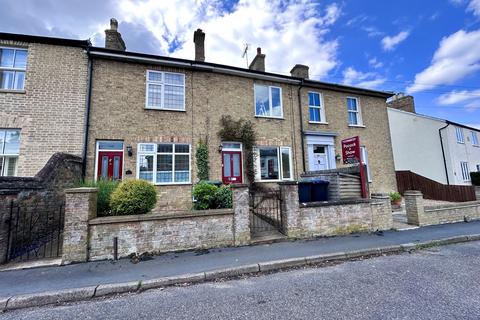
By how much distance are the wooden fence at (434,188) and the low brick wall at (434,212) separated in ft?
14.5

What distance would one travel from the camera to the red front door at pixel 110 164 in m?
9.38

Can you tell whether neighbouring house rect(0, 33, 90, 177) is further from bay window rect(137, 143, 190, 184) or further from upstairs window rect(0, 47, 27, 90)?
bay window rect(137, 143, 190, 184)

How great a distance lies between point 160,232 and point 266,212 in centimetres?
383

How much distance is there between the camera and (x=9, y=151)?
336 inches

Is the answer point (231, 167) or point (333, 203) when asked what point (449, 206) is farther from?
point (231, 167)

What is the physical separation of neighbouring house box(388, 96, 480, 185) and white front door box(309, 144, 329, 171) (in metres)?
11.3

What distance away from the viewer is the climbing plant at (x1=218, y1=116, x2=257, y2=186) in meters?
11.2

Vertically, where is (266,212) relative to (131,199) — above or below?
below

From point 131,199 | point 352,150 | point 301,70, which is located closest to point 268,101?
point 301,70

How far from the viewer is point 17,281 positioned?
432 cm

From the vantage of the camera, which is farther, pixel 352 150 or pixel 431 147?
pixel 431 147

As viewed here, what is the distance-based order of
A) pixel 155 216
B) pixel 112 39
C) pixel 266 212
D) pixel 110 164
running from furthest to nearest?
pixel 112 39 < pixel 110 164 < pixel 266 212 < pixel 155 216

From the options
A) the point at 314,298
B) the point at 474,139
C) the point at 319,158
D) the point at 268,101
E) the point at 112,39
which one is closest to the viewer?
the point at 314,298

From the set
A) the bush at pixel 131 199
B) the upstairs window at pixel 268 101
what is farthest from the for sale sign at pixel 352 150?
the bush at pixel 131 199
